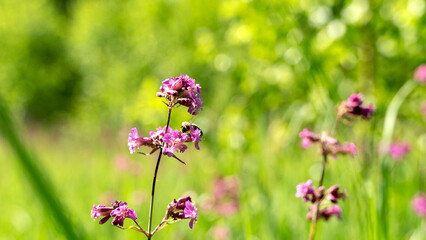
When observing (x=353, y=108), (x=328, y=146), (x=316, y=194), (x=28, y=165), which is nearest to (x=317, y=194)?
(x=316, y=194)

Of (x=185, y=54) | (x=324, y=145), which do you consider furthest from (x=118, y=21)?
(x=324, y=145)

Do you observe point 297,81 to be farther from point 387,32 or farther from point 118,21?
point 118,21

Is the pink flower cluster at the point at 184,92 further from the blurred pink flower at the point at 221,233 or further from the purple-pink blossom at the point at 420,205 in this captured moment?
the purple-pink blossom at the point at 420,205

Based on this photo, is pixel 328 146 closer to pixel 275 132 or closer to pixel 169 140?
pixel 169 140

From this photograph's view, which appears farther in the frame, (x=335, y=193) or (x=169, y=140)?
(x=335, y=193)

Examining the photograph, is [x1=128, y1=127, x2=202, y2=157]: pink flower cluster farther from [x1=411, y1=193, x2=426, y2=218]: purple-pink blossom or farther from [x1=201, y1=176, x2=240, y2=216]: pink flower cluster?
[x1=411, y1=193, x2=426, y2=218]: purple-pink blossom

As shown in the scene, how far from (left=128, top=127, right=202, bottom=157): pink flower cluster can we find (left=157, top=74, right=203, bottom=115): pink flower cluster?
0.17 ft

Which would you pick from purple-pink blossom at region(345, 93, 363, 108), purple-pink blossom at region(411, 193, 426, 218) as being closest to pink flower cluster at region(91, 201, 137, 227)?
purple-pink blossom at region(345, 93, 363, 108)

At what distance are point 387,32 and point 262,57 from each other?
1256mm

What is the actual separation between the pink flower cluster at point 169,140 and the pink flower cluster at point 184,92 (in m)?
0.05

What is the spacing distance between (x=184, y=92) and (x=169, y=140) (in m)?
0.12

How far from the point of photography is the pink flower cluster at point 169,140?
2.97 ft

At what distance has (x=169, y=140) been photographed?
35.6 inches

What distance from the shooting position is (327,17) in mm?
4203
